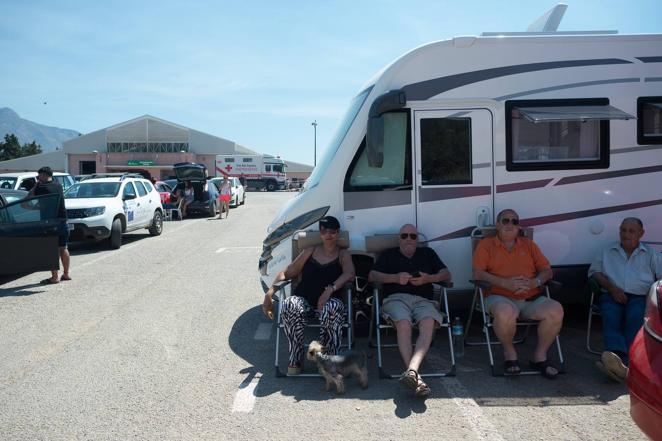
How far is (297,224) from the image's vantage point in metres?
5.62

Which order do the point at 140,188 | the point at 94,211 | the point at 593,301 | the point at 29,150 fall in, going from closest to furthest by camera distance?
the point at 593,301, the point at 94,211, the point at 140,188, the point at 29,150

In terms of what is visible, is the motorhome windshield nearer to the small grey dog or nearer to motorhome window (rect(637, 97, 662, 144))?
the small grey dog

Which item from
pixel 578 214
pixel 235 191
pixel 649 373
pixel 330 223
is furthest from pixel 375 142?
pixel 235 191

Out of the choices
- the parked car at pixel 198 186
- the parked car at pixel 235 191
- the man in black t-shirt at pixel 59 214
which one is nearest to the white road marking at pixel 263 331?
the man in black t-shirt at pixel 59 214

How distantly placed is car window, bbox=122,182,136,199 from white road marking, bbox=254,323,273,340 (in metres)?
8.57

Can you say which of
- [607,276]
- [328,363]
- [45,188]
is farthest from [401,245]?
[45,188]

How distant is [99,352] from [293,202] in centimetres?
248

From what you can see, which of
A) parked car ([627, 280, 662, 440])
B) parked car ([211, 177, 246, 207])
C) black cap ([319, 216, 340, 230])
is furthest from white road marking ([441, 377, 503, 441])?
parked car ([211, 177, 246, 207])

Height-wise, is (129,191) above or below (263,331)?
above

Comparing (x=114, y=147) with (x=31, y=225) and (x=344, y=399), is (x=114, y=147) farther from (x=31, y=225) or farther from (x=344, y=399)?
(x=344, y=399)

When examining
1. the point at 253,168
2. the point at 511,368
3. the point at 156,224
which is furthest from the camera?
the point at 253,168

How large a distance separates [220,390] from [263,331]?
1.69 metres

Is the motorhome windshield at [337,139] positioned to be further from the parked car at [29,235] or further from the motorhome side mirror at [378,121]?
the parked car at [29,235]

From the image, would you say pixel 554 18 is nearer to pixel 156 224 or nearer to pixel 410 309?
pixel 410 309
